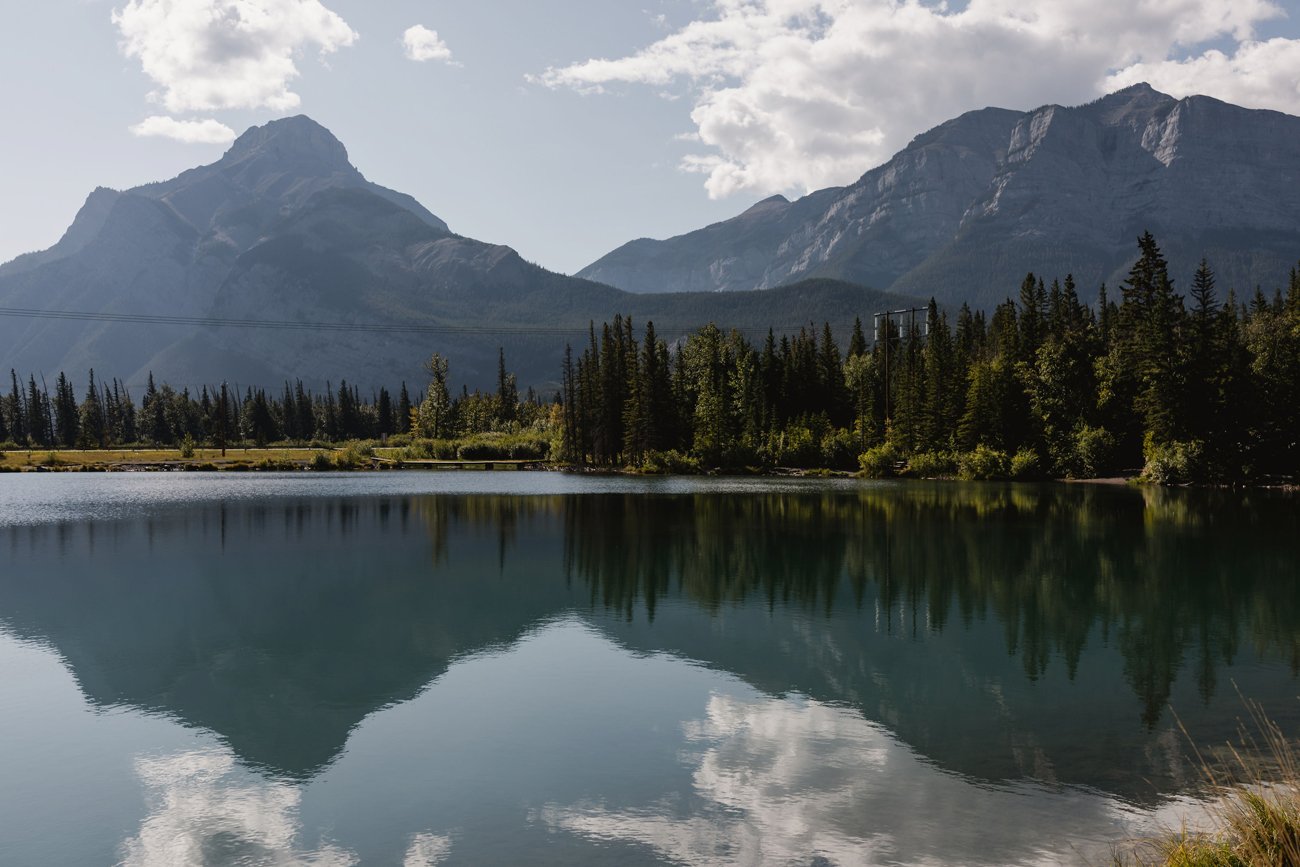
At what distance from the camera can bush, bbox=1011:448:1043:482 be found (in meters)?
102

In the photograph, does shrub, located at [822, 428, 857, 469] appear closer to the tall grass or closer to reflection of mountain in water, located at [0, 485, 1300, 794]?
reflection of mountain in water, located at [0, 485, 1300, 794]

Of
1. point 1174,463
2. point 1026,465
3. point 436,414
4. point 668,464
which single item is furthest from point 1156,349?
point 436,414

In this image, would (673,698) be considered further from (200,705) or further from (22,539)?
(22,539)

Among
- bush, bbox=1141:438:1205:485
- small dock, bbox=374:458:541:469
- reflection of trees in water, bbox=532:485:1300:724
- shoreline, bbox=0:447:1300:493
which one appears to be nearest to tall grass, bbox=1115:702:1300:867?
reflection of trees in water, bbox=532:485:1300:724

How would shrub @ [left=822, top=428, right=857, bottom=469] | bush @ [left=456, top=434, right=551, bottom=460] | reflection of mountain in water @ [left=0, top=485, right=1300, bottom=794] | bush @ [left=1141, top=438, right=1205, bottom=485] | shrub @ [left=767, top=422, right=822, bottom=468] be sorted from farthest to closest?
bush @ [left=456, top=434, right=551, bottom=460] < shrub @ [left=767, top=422, right=822, bottom=468] < shrub @ [left=822, top=428, right=857, bottom=469] < bush @ [left=1141, top=438, right=1205, bottom=485] < reflection of mountain in water @ [left=0, top=485, right=1300, bottom=794]

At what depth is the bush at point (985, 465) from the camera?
104062 mm

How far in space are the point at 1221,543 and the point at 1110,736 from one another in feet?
111

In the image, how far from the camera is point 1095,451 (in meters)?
97.6

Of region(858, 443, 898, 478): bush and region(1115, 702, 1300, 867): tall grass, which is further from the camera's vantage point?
region(858, 443, 898, 478): bush

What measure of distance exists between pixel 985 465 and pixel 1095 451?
11.6 meters

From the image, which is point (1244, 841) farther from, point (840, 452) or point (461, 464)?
point (461, 464)

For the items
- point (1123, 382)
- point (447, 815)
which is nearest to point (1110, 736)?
point (447, 815)

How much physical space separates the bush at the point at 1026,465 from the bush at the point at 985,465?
109cm

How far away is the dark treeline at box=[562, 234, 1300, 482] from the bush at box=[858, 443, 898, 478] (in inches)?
6.8
